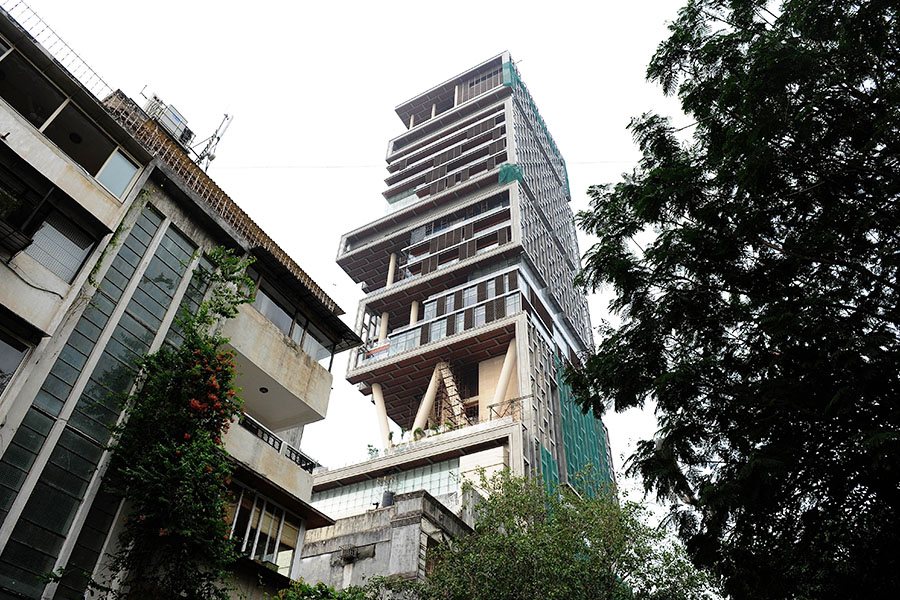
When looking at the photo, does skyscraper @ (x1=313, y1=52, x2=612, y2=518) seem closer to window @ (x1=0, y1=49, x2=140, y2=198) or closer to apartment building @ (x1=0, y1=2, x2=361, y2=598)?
apartment building @ (x1=0, y1=2, x2=361, y2=598)

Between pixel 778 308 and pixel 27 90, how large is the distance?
43.7 feet

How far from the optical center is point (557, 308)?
59438 millimetres

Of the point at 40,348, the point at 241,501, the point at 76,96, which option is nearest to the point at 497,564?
the point at 241,501

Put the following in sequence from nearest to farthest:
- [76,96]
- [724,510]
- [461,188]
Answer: [724,510] → [76,96] → [461,188]

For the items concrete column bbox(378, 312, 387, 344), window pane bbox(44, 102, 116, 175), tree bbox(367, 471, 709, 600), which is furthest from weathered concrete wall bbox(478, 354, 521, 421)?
window pane bbox(44, 102, 116, 175)

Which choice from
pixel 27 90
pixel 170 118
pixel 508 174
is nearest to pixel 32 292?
pixel 27 90

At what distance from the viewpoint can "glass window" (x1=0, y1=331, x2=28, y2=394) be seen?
376 inches

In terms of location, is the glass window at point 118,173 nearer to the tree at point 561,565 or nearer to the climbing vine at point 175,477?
the climbing vine at point 175,477

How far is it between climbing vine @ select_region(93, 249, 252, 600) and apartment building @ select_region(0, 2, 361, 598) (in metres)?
0.45

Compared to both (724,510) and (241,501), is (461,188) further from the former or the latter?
(724,510)

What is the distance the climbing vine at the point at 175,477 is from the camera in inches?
400

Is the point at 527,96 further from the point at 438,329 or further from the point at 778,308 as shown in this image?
the point at 778,308

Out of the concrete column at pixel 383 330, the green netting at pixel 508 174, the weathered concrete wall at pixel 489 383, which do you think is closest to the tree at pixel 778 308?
the weathered concrete wall at pixel 489 383

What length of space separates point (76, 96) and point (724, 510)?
1333 cm
